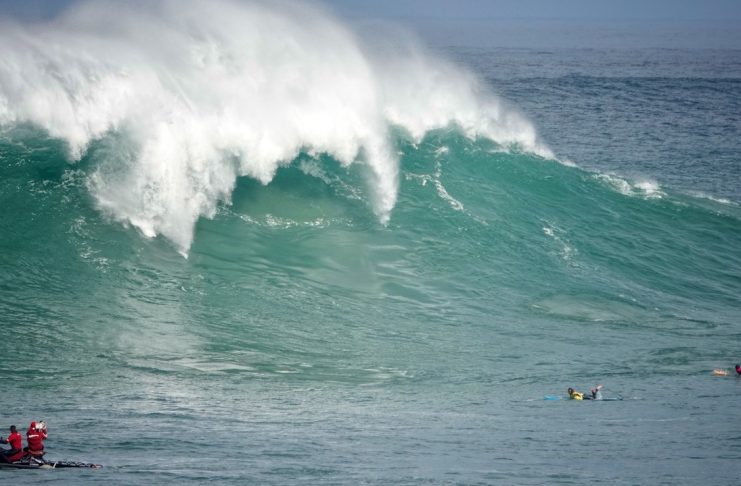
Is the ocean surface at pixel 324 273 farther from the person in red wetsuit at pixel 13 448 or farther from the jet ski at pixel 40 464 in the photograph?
the person in red wetsuit at pixel 13 448

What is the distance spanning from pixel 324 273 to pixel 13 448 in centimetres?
954

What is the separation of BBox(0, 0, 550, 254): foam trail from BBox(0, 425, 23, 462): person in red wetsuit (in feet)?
27.7

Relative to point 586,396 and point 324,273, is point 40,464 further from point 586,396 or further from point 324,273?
point 324,273

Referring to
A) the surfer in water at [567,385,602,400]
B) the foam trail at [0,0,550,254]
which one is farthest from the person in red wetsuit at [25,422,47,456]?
the foam trail at [0,0,550,254]

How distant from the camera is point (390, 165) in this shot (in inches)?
1057

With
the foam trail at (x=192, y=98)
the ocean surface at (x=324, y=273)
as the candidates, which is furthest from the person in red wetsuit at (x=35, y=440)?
the foam trail at (x=192, y=98)

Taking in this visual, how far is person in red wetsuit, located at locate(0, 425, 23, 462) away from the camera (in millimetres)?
13680

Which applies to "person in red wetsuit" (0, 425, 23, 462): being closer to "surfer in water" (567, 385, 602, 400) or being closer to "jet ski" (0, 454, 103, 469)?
"jet ski" (0, 454, 103, 469)

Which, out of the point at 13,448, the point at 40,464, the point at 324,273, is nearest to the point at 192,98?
the point at 324,273

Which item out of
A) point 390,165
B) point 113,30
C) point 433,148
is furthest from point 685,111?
point 113,30

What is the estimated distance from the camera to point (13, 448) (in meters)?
13.8

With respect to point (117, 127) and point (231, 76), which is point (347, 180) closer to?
point (231, 76)

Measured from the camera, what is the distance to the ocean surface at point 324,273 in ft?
49.0

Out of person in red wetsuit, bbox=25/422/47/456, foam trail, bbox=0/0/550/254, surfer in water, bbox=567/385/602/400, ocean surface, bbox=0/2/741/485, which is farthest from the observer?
foam trail, bbox=0/0/550/254
